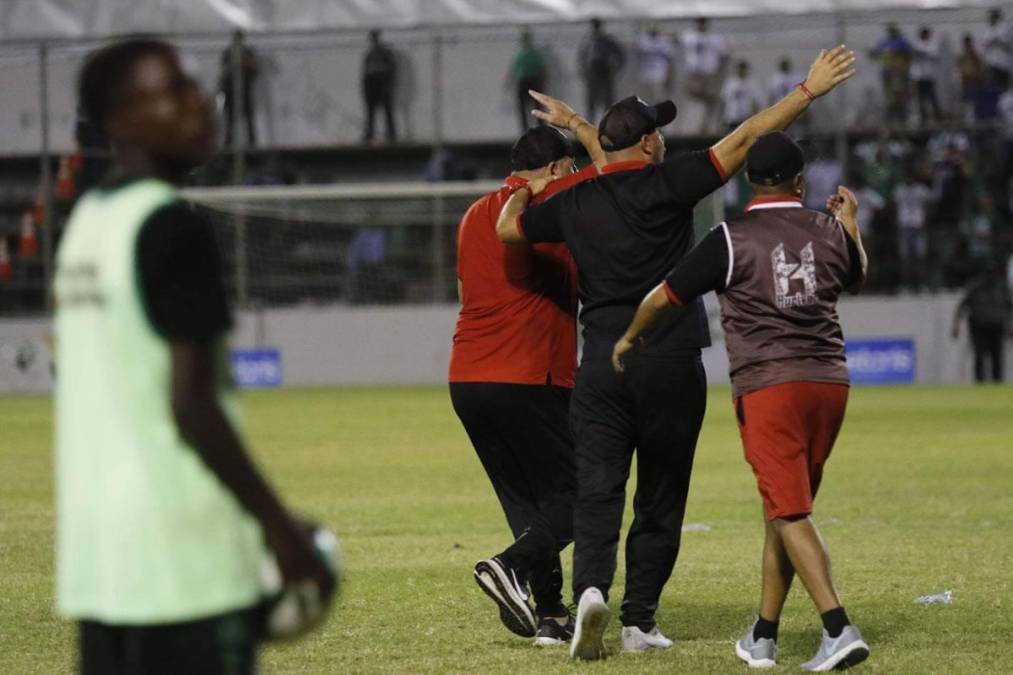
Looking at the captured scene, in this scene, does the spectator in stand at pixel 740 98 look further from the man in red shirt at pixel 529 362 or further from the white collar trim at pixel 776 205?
the white collar trim at pixel 776 205

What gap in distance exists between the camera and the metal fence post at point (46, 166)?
3591cm

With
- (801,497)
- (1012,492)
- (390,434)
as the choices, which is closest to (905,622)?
(801,497)

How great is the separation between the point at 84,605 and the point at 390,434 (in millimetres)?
19241

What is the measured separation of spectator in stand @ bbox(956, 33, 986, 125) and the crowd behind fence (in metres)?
0.04

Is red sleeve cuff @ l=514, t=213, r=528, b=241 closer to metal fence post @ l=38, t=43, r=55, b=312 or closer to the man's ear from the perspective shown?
the man's ear

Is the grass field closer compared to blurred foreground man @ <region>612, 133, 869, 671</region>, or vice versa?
blurred foreground man @ <region>612, 133, 869, 671</region>

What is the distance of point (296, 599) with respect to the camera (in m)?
3.49

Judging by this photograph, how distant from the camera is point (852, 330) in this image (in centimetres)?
3469

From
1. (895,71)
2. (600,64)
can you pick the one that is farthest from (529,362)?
(895,71)

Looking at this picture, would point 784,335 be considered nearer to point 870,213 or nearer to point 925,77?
point 870,213

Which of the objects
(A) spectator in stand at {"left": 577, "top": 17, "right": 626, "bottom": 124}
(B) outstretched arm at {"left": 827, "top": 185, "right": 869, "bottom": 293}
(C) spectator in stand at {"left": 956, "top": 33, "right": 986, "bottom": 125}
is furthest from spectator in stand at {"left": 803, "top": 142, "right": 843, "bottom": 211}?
(B) outstretched arm at {"left": 827, "top": 185, "right": 869, "bottom": 293}

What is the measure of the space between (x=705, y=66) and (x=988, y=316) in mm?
8330

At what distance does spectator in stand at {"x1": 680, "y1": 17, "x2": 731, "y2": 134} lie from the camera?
3775cm

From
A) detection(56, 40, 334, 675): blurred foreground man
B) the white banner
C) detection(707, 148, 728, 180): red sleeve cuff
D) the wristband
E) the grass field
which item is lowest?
the grass field
